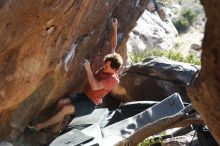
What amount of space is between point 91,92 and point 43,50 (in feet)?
6.00

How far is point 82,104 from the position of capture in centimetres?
988

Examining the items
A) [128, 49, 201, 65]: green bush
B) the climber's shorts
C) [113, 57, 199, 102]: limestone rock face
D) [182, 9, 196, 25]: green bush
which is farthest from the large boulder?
the climber's shorts

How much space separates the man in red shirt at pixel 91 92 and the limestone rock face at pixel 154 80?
14.6 ft

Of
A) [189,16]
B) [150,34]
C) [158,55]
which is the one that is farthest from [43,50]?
[189,16]

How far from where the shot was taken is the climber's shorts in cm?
978

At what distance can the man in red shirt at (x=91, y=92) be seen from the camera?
31.3ft

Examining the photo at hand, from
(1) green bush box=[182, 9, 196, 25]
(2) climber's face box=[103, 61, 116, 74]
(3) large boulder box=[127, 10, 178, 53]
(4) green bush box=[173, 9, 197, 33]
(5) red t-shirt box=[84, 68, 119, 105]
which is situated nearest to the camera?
(2) climber's face box=[103, 61, 116, 74]

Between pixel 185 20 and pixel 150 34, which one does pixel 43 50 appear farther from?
pixel 185 20

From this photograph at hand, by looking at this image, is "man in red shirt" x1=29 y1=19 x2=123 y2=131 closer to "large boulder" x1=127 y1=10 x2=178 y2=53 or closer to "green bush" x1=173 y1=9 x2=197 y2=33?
"large boulder" x1=127 y1=10 x2=178 y2=53

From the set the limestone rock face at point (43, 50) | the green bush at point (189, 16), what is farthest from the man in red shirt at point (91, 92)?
the green bush at point (189, 16)

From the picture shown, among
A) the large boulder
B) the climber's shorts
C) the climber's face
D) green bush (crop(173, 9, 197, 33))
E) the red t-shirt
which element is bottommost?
green bush (crop(173, 9, 197, 33))

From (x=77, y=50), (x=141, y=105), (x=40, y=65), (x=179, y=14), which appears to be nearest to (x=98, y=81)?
(x=77, y=50)

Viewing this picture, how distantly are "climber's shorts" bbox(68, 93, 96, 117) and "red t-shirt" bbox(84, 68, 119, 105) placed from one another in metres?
0.09

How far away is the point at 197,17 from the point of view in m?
32.1
